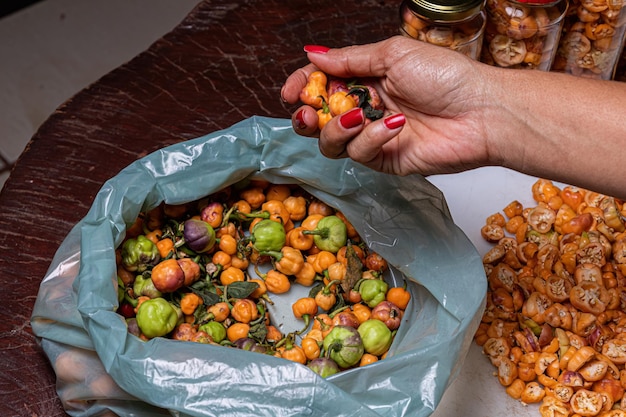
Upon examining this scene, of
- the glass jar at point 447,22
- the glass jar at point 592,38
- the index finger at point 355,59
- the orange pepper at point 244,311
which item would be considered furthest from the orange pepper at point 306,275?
the glass jar at point 592,38

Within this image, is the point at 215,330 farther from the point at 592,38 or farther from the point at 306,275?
the point at 592,38

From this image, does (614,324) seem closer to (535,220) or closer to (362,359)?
(535,220)

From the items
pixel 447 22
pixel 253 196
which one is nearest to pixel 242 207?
pixel 253 196

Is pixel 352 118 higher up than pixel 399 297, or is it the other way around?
pixel 352 118

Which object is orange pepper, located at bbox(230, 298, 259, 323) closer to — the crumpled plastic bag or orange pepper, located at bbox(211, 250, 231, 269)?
orange pepper, located at bbox(211, 250, 231, 269)

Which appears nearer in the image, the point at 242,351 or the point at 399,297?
the point at 242,351

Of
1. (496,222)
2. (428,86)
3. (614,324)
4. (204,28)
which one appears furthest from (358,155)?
(204,28)
